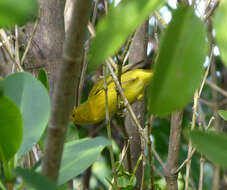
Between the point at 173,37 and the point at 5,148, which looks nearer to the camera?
the point at 173,37

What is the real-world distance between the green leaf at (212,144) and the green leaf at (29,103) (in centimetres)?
26

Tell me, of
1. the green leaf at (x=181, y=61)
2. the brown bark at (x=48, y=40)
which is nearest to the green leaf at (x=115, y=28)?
the green leaf at (x=181, y=61)

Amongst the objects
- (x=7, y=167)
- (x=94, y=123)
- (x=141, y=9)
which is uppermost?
(x=141, y=9)

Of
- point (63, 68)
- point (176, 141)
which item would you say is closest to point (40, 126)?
point (63, 68)

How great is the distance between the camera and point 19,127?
0.43 m

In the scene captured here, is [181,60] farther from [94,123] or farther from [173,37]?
[94,123]

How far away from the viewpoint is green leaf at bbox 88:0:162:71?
244mm

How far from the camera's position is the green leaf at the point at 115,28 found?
9.6 inches

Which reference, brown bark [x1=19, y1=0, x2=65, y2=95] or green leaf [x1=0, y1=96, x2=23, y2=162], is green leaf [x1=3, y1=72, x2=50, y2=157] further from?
brown bark [x1=19, y1=0, x2=65, y2=95]

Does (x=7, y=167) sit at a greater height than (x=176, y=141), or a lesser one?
greater

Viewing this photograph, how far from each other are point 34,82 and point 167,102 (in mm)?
345

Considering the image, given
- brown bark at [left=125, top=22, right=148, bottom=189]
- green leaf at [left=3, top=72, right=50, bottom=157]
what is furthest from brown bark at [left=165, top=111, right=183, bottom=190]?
green leaf at [left=3, top=72, right=50, bottom=157]

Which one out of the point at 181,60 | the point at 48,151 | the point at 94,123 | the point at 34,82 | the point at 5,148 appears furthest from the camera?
the point at 94,123

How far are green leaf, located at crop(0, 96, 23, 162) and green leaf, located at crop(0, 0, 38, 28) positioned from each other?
156 millimetres
